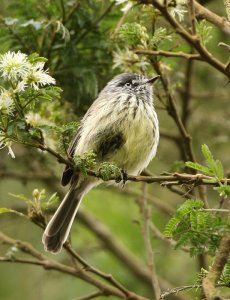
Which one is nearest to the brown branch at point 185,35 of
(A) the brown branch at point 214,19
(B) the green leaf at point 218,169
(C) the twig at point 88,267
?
(A) the brown branch at point 214,19

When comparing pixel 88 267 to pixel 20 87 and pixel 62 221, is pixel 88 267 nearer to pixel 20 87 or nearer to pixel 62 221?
pixel 62 221

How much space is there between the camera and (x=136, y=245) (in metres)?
6.91

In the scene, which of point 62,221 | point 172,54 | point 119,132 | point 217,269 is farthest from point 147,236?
point 217,269

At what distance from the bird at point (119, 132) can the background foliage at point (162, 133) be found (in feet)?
0.43

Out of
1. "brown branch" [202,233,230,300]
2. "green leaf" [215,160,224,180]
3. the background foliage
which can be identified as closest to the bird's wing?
the background foliage

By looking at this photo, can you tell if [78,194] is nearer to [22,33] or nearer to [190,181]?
[22,33]

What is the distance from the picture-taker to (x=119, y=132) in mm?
4480

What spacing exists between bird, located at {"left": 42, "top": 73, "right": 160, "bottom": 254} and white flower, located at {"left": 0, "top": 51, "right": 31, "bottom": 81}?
116 centimetres

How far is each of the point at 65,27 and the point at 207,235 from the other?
2.20 metres

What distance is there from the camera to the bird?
4496mm

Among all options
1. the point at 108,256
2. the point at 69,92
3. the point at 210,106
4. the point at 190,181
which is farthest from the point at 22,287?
the point at 190,181

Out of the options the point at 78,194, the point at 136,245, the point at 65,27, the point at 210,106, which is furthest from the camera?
the point at 210,106

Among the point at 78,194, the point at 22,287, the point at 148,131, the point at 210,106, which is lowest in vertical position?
the point at 22,287

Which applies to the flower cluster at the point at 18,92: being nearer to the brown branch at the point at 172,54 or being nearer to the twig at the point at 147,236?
the brown branch at the point at 172,54
